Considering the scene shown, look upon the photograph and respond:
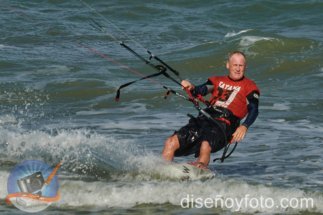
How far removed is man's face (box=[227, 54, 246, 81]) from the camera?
32.0 feet

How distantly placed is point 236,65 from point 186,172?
1300 mm

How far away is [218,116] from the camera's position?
9.88 metres

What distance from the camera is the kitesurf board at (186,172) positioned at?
31.7 ft

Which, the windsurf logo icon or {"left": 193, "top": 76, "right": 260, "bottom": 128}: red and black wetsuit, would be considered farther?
{"left": 193, "top": 76, "right": 260, "bottom": 128}: red and black wetsuit

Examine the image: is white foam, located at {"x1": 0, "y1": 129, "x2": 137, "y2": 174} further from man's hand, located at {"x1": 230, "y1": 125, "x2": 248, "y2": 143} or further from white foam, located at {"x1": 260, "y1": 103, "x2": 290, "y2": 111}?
white foam, located at {"x1": 260, "y1": 103, "x2": 290, "y2": 111}

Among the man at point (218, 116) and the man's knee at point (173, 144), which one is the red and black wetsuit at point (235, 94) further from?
the man's knee at point (173, 144)

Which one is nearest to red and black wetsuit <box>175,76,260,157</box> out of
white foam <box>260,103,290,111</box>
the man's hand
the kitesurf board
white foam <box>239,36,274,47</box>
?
the kitesurf board

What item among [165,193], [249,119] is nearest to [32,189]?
[165,193]

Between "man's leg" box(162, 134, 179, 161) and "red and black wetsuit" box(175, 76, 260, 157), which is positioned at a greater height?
"red and black wetsuit" box(175, 76, 260, 157)

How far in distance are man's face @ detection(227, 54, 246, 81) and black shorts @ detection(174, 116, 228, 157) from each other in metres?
0.55

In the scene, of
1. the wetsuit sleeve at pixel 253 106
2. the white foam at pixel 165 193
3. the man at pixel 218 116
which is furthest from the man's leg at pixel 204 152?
the wetsuit sleeve at pixel 253 106

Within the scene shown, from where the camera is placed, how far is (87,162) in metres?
10.8

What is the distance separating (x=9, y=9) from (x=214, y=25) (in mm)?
6031

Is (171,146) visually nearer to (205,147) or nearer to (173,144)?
(173,144)
